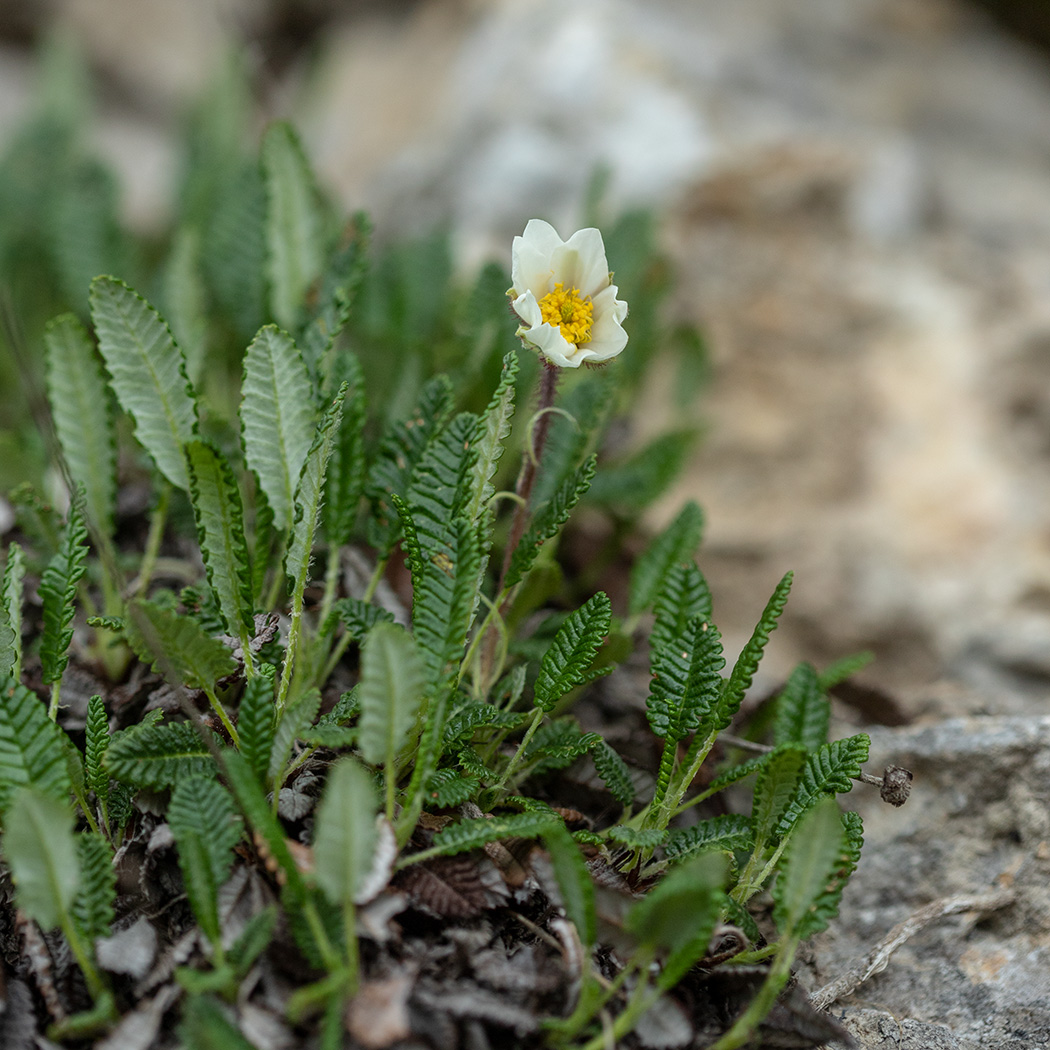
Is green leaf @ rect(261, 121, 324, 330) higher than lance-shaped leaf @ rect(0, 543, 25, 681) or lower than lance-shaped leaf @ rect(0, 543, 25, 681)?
higher

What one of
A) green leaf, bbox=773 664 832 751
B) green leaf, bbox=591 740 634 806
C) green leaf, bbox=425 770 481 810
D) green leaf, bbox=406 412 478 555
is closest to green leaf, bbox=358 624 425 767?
green leaf, bbox=425 770 481 810

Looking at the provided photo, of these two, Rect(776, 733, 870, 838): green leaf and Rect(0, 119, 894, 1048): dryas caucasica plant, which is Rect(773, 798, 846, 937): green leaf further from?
Rect(776, 733, 870, 838): green leaf

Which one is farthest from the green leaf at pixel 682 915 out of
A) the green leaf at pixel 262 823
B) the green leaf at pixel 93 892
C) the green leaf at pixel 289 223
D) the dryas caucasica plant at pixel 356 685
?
the green leaf at pixel 289 223

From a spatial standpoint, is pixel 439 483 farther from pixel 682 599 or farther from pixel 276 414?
pixel 682 599

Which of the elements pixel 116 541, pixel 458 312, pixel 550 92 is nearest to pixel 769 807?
pixel 116 541

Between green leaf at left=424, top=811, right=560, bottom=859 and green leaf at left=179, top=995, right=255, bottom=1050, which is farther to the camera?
green leaf at left=424, top=811, right=560, bottom=859

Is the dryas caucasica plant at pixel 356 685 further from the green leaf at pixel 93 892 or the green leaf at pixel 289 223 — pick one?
the green leaf at pixel 289 223

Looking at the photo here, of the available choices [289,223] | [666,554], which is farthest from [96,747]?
[289,223]
